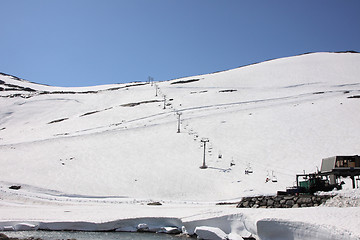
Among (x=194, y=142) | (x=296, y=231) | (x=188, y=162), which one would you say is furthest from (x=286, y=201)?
(x=194, y=142)

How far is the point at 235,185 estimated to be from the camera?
30391 mm

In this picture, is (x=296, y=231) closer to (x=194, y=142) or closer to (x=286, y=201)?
(x=286, y=201)

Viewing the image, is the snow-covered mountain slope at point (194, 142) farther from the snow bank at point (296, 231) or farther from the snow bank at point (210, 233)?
the snow bank at point (296, 231)

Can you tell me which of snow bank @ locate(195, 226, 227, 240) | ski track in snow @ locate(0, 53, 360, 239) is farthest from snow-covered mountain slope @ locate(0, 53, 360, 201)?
snow bank @ locate(195, 226, 227, 240)

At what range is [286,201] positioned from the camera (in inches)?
738

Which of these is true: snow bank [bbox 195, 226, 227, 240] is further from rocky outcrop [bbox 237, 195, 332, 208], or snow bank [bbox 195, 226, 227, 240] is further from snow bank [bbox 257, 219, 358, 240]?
rocky outcrop [bbox 237, 195, 332, 208]

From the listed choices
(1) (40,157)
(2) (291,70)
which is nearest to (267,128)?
(1) (40,157)

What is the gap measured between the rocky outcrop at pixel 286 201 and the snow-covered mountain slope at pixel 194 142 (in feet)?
23.3

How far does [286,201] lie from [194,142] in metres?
23.1

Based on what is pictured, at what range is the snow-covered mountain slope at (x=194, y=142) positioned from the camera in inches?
1241

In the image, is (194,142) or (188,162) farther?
(194,142)

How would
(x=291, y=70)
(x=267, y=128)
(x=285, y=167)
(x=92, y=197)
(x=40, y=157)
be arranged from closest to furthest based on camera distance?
(x=92, y=197), (x=285, y=167), (x=40, y=157), (x=267, y=128), (x=291, y=70)

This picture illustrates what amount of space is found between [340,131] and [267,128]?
8141 mm

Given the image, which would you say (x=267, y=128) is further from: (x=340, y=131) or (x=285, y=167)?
(x=285, y=167)
